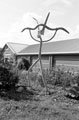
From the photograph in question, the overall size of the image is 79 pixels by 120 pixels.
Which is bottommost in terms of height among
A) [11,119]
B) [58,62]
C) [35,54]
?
[11,119]

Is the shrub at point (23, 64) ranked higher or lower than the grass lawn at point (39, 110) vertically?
higher

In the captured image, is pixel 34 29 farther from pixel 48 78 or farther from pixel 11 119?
pixel 11 119

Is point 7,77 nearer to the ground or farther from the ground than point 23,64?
nearer to the ground

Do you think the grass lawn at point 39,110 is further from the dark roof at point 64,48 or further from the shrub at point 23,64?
the shrub at point 23,64

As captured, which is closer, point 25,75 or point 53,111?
point 53,111

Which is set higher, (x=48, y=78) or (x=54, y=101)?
(x=48, y=78)

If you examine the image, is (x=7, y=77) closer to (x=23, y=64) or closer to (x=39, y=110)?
(x=39, y=110)

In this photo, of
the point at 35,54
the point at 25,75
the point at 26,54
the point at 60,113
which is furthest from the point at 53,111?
the point at 26,54

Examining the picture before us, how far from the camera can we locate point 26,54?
17609mm

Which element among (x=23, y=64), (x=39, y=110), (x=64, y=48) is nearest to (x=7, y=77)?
(x=39, y=110)

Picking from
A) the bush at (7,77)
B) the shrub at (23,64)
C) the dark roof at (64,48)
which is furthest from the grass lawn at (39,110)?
the shrub at (23,64)

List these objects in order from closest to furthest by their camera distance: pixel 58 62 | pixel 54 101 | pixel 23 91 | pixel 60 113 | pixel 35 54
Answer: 1. pixel 60 113
2. pixel 54 101
3. pixel 23 91
4. pixel 58 62
5. pixel 35 54

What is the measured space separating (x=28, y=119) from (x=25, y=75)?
6.57 m

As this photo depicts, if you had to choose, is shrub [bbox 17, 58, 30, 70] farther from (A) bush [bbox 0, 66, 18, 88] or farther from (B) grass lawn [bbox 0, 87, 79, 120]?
(B) grass lawn [bbox 0, 87, 79, 120]
